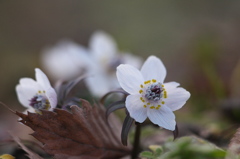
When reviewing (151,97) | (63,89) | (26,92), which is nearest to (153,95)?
(151,97)

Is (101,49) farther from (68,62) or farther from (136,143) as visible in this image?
(136,143)

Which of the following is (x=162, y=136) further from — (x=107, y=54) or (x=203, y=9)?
(x=203, y=9)

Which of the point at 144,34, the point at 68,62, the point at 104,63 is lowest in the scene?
the point at 104,63

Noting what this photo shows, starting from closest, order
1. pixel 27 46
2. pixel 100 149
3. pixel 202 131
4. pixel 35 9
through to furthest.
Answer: pixel 100 149 < pixel 202 131 < pixel 27 46 < pixel 35 9

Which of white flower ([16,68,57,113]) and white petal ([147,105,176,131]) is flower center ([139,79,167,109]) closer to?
white petal ([147,105,176,131])

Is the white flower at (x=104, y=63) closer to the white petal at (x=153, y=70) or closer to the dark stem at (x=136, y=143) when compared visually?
the dark stem at (x=136, y=143)

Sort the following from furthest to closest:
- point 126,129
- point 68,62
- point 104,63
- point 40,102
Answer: point 68,62 < point 104,63 < point 40,102 < point 126,129

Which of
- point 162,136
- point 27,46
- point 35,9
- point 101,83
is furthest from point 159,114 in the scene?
point 35,9

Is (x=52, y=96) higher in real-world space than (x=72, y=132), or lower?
higher
